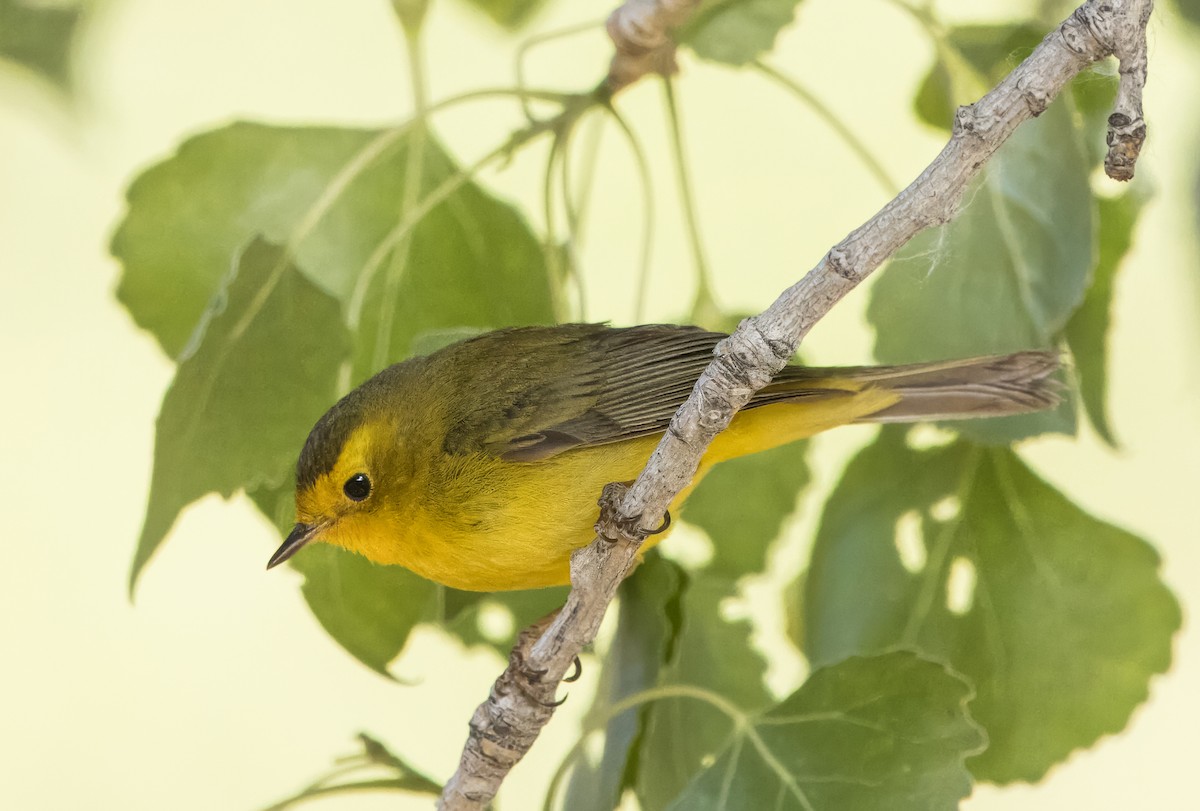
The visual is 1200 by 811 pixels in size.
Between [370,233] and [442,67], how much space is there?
1.97ft

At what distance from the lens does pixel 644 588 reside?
3.19ft

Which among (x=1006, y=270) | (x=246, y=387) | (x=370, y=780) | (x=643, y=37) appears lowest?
(x=370, y=780)

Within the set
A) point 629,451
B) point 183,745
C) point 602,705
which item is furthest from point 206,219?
point 183,745

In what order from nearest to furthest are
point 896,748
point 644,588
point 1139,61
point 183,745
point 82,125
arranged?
point 1139,61
point 896,748
point 644,588
point 82,125
point 183,745

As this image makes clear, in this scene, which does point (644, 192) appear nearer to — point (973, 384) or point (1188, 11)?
point (973, 384)

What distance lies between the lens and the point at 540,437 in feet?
3.10

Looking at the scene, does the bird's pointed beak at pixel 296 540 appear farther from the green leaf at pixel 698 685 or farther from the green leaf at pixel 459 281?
the green leaf at pixel 698 685

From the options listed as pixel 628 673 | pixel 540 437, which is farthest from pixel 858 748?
pixel 540 437

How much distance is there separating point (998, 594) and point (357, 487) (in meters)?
0.53

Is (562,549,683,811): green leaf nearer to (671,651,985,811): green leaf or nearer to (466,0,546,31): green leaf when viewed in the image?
(671,651,985,811): green leaf

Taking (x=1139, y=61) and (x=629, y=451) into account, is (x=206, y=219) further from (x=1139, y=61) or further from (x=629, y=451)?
(x=1139, y=61)

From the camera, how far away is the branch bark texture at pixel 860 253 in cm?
62

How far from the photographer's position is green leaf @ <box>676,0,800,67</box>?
106 centimetres

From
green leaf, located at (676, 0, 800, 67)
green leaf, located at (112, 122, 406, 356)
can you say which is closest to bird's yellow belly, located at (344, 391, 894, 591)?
green leaf, located at (112, 122, 406, 356)
